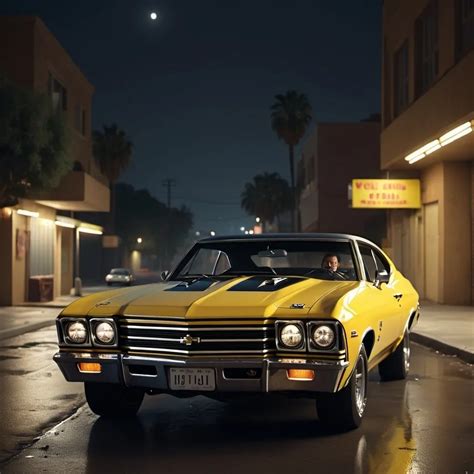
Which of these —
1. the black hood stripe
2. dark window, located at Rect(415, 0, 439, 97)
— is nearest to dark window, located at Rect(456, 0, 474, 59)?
dark window, located at Rect(415, 0, 439, 97)

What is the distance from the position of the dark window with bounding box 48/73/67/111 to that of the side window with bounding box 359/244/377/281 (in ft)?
82.2

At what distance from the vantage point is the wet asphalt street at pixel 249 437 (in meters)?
6.21

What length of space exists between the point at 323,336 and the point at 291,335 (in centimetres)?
25

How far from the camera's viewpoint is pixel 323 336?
6797mm

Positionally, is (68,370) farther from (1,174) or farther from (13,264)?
(13,264)

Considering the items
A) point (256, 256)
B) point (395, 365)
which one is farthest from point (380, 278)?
point (395, 365)

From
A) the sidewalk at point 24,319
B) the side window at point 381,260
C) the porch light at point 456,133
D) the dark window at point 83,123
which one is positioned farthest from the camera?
the dark window at point 83,123

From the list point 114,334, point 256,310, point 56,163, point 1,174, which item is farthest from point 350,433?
point 56,163

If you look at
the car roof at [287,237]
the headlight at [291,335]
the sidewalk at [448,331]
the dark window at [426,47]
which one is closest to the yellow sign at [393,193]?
the dark window at [426,47]

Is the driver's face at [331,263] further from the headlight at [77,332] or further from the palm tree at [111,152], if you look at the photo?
the palm tree at [111,152]

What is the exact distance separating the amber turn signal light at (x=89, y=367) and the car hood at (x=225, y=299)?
40cm

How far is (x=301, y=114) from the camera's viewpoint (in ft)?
251

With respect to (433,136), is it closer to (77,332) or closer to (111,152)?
(77,332)

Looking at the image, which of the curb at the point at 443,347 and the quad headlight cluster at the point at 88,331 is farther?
the curb at the point at 443,347
